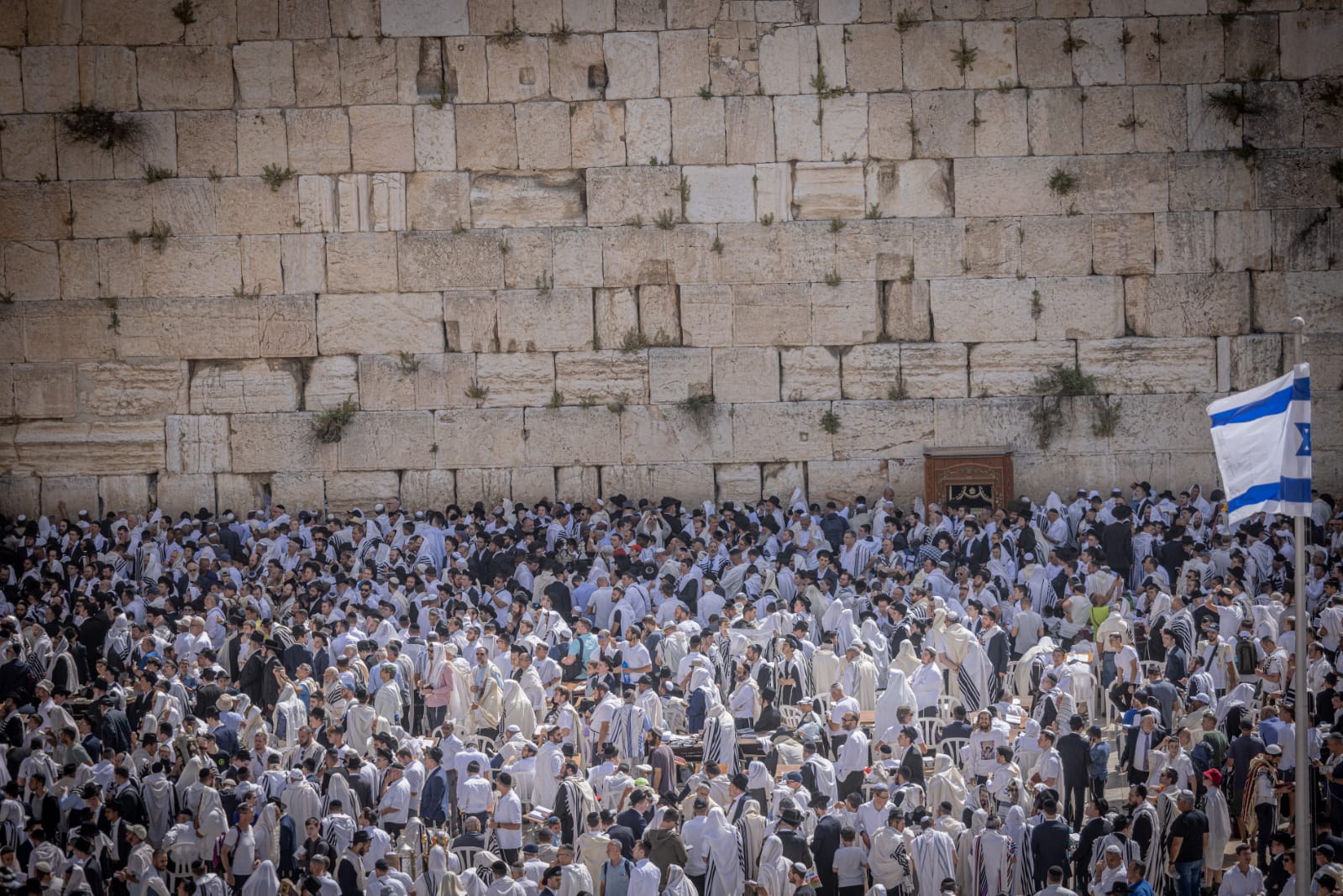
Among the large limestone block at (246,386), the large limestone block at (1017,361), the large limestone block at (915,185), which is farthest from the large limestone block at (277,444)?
the large limestone block at (1017,361)

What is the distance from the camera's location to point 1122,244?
22.2 meters

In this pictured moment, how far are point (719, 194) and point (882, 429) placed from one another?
4.18m

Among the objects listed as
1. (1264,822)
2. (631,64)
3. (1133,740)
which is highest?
(631,64)

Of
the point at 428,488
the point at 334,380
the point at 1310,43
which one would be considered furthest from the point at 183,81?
the point at 1310,43

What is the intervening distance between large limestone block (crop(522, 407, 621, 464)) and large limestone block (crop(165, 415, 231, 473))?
4.48 metres

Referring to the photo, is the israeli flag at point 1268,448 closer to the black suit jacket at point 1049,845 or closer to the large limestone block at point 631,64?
the black suit jacket at point 1049,845

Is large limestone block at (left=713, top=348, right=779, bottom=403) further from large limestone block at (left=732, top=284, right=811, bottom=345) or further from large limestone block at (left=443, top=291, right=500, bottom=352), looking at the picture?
large limestone block at (left=443, top=291, right=500, bottom=352)

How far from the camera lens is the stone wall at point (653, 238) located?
869 inches

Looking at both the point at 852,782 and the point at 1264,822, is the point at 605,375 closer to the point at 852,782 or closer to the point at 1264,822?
the point at 852,782

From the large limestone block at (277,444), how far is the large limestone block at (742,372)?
5740 millimetres

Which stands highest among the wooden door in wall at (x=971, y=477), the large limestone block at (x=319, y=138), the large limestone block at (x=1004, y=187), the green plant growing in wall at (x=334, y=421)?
the large limestone block at (x=319, y=138)

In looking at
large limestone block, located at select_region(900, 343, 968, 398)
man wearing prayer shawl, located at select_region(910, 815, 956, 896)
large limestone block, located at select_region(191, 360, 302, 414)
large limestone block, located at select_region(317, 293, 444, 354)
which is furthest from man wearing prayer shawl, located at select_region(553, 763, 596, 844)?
large limestone block, located at select_region(191, 360, 302, 414)

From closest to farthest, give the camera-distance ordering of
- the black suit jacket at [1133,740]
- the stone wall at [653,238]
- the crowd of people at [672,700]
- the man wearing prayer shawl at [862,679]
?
1. the crowd of people at [672,700]
2. the black suit jacket at [1133,740]
3. the man wearing prayer shawl at [862,679]
4. the stone wall at [653,238]

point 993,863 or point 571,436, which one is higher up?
point 571,436
